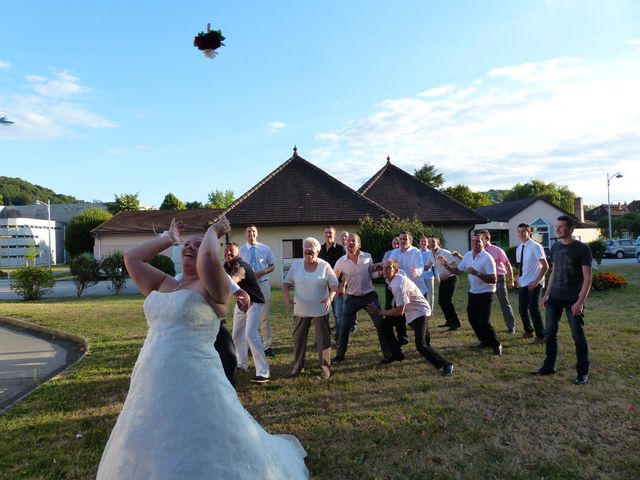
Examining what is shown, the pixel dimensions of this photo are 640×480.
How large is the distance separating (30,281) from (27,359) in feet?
37.6

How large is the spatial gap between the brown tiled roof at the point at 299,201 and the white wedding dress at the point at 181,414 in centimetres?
1775

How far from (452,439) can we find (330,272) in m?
2.82

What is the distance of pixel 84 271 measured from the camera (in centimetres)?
1886

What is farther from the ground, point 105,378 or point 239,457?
point 239,457

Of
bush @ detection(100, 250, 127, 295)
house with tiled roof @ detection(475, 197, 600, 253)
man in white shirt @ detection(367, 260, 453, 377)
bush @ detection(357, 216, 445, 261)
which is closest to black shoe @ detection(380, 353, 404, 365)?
A: man in white shirt @ detection(367, 260, 453, 377)

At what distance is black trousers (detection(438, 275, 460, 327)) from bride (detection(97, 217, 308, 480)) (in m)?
7.07

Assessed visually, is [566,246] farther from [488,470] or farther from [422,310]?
[488,470]

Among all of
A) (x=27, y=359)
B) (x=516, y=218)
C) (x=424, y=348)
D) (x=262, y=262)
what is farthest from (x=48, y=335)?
(x=516, y=218)

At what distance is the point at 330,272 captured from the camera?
254 inches

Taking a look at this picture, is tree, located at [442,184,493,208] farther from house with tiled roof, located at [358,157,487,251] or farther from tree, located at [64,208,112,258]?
tree, located at [64,208,112,258]

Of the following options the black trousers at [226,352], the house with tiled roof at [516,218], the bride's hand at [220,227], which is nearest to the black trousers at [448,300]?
the black trousers at [226,352]

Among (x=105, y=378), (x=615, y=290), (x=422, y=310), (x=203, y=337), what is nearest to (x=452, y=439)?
(x=422, y=310)

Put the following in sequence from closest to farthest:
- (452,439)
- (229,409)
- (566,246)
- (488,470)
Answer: (229,409), (488,470), (452,439), (566,246)

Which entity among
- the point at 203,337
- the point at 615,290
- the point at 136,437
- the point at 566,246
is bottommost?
the point at 615,290
